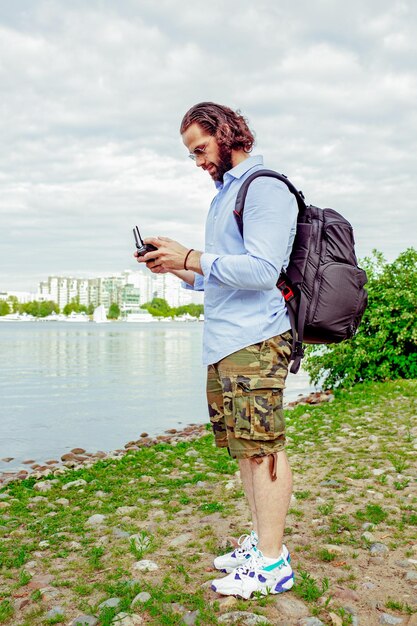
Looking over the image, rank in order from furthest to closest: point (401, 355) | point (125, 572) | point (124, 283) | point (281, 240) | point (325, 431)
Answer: point (124, 283) → point (401, 355) → point (325, 431) → point (125, 572) → point (281, 240)

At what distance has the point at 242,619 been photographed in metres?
3.38

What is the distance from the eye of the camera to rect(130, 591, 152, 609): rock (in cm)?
363

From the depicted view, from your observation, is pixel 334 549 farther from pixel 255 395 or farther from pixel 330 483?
pixel 330 483

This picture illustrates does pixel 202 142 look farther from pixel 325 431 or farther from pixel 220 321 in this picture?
pixel 325 431

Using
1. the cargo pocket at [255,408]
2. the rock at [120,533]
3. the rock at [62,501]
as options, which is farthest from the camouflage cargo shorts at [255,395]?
the rock at [62,501]

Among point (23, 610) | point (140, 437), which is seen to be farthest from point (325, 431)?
point (23, 610)

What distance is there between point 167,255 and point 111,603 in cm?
204

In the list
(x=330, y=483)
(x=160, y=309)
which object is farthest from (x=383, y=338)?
(x=160, y=309)

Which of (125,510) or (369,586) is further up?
(369,586)

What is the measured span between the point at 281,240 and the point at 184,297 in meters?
179

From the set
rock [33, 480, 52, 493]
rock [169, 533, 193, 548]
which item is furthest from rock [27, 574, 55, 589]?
rock [33, 480, 52, 493]

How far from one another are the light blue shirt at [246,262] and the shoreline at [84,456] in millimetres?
5024

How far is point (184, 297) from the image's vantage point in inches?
7160

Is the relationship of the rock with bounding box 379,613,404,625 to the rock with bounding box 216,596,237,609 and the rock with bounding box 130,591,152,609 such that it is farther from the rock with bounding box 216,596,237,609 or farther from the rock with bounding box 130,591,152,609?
the rock with bounding box 130,591,152,609
